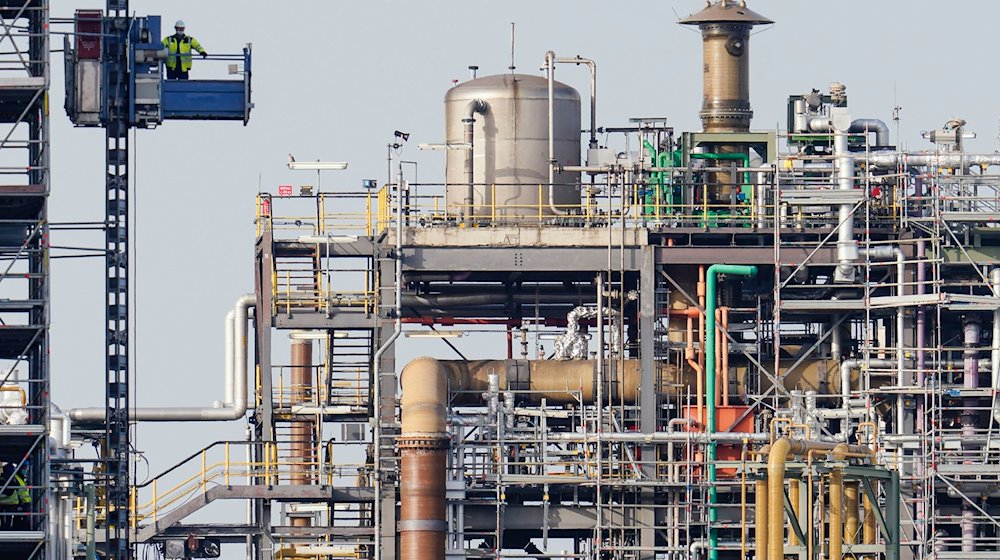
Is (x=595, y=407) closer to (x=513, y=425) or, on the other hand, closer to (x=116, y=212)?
(x=513, y=425)

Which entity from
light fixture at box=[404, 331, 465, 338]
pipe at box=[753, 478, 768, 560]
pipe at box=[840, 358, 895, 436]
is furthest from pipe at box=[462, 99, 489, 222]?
pipe at box=[753, 478, 768, 560]

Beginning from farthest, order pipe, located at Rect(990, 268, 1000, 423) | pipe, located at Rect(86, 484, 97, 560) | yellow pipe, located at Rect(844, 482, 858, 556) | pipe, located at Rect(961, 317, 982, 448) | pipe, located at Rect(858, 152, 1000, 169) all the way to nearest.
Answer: pipe, located at Rect(858, 152, 1000, 169) < pipe, located at Rect(961, 317, 982, 448) < pipe, located at Rect(990, 268, 1000, 423) < yellow pipe, located at Rect(844, 482, 858, 556) < pipe, located at Rect(86, 484, 97, 560)

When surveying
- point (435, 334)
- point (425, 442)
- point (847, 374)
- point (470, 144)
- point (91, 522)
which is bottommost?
point (91, 522)

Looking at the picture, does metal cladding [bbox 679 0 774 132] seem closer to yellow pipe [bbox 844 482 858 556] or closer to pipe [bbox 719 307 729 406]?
pipe [bbox 719 307 729 406]

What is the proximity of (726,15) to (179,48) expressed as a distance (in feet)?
54.1

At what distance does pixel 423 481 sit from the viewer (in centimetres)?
10919

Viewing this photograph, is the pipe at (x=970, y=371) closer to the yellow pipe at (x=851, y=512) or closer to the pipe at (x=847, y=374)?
the pipe at (x=847, y=374)

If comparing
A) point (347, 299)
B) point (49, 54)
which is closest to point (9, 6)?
point (49, 54)

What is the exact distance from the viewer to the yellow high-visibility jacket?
10875 centimetres

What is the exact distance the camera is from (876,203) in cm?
11419

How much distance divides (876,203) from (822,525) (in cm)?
1538

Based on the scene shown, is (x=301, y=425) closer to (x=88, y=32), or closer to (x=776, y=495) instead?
(x=88, y=32)

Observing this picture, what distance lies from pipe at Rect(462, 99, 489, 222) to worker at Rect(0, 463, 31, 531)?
57.8 ft

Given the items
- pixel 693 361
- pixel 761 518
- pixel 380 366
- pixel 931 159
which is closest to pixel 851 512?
pixel 761 518
